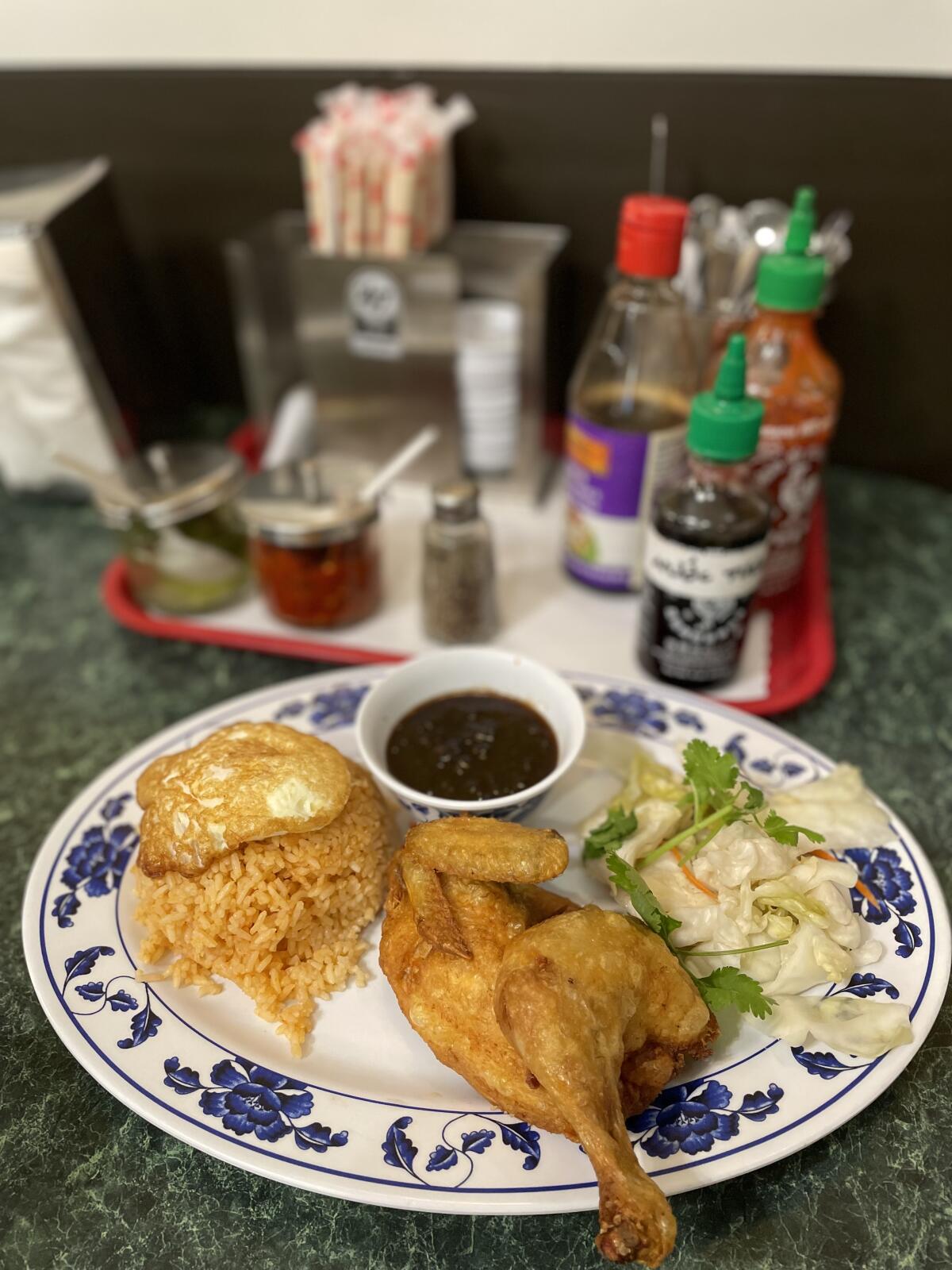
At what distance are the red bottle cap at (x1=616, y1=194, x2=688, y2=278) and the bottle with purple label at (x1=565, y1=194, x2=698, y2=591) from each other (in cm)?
3

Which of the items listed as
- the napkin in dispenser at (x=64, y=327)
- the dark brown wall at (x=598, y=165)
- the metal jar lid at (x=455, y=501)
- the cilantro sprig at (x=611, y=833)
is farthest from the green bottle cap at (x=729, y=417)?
the napkin in dispenser at (x=64, y=327)

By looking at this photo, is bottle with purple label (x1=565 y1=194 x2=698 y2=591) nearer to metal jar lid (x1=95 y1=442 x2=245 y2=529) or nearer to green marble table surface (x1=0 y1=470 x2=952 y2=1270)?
green marble table surface (x1=0 y1=470 x2=952 y2=1270)

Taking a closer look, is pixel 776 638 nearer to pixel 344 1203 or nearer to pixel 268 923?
Result: pixel 268 923

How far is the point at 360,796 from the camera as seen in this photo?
3.87 feet

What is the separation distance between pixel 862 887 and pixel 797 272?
844mm

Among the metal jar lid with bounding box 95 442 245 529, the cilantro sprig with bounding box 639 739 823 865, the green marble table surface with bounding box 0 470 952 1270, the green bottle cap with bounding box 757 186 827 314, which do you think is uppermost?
the green bottle cap with bounding box 757 186 827 314

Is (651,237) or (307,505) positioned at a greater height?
(651,237)

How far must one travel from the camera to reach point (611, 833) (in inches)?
46.1

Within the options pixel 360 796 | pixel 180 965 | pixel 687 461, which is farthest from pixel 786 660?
pixel 180 965

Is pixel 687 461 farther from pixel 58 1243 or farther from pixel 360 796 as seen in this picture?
pixel 58 1243

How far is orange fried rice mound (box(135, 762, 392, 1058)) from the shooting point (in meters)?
1.07

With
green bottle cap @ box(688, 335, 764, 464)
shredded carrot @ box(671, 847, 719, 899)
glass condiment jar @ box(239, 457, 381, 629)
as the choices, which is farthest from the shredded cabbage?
glass condiment jar @ box(239, 457, 381, 629)

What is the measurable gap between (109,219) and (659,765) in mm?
1623

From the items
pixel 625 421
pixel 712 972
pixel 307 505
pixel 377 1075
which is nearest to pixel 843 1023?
pixel 712 972
